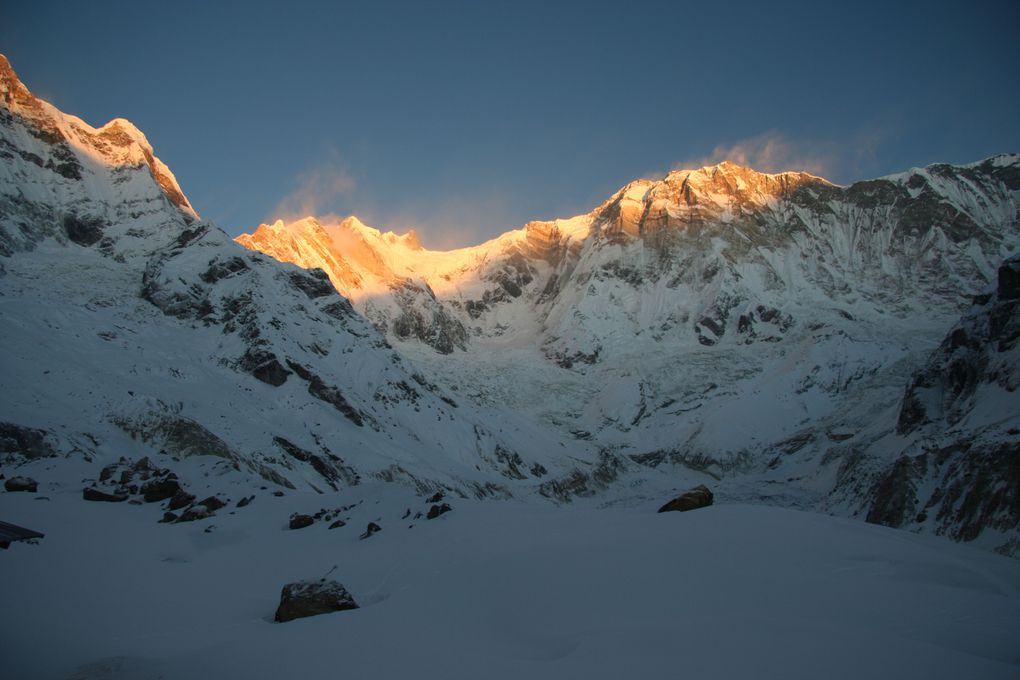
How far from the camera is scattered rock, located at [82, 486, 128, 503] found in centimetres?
1753

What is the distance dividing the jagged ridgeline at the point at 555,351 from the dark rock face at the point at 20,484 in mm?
8289

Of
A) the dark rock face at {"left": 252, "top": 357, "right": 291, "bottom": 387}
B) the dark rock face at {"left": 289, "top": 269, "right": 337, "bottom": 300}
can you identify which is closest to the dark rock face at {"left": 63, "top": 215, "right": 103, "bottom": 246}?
the dark rock face at {"left": 289, "top": 269, "right": 337, "bottom": 300}

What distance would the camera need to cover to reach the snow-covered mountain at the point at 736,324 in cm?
10538

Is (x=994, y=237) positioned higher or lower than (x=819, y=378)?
higher

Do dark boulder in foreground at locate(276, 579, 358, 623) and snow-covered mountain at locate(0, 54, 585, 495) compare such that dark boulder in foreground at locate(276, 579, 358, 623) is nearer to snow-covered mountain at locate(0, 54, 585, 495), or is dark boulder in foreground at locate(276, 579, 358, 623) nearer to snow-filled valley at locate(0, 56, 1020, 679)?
snow-filled valley at locate(0, 56, 1020, 679)

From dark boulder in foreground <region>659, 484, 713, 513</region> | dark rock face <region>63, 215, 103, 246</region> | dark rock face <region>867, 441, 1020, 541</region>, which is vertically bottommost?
dark rock face <region>867, 441, 1020, 541</region>

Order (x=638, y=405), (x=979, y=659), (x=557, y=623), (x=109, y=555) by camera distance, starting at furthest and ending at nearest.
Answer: (x=638, y=405) < (x=109, y=555) < (x=557, y=623) < (x=979, y=659)

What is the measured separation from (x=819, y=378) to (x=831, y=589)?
4718 inches

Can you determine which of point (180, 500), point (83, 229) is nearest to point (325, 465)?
point (180, 500)

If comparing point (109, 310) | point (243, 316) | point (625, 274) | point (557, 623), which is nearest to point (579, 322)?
point (625, 274)

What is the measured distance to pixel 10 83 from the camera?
312ft

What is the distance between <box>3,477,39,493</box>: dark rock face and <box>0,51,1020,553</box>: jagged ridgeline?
829 centimetres

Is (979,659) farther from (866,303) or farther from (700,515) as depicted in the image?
(866,303)

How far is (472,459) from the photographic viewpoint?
7475cm
